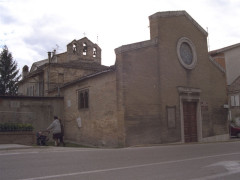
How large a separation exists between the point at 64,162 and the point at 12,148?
17.4ft

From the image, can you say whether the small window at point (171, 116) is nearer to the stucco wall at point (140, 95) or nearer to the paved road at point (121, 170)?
the stucco wall at point (140, 95)

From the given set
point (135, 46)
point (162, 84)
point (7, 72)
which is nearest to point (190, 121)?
point (162, 84)

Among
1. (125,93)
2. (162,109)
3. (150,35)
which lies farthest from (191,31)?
(125,93)

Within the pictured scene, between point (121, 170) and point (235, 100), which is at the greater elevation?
point (235, 100)

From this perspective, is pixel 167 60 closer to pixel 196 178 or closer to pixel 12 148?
pixel 12 148

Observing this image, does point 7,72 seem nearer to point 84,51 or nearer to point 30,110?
point 84,51

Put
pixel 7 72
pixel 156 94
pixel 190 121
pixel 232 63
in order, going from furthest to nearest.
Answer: pixel 7 72 → pixel 232 63 → pixel 190 121 → pixel 156 94

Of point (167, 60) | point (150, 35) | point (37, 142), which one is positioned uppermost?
point (150, 35)

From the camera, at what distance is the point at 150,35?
694 inches

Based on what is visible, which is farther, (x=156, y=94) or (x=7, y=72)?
(x=7, y=72)

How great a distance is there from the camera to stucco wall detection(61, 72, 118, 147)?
599 inches

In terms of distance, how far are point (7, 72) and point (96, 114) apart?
115 ft

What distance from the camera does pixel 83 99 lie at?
722 inches

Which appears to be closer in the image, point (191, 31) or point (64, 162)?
point (64, 162)
